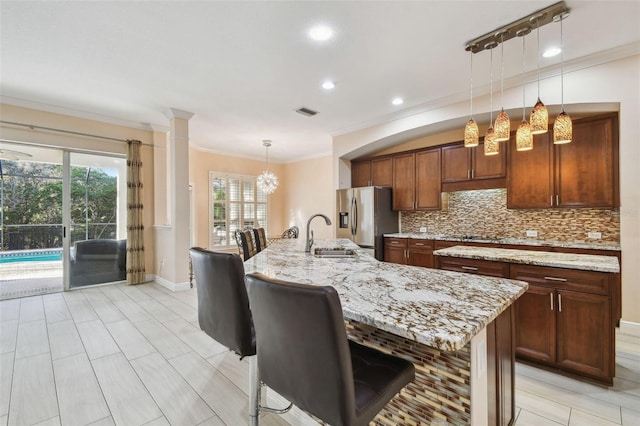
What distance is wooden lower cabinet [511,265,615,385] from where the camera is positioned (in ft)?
6.55

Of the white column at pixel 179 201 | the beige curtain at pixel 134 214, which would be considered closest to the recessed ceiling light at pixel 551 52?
the white column at pixel 179 201

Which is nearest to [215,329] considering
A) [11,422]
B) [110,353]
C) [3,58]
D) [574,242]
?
[11,422]

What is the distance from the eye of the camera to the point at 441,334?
0.85 meters

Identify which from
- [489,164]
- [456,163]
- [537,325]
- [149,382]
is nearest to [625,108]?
[489,164]

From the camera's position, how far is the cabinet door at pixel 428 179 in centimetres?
450

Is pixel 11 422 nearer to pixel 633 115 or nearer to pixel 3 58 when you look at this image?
pixel 3 58

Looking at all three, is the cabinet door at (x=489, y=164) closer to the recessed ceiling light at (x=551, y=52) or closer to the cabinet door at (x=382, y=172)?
the recessed ceiling light at (x=551, y=52)

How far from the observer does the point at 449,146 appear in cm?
434

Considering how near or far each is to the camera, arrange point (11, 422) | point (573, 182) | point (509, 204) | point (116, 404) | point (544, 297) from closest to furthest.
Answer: point (11, 422) < point (116, 404) < point (544, 297) < point (573, 182) < point (509, 204)

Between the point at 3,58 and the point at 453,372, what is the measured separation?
15.4 ft

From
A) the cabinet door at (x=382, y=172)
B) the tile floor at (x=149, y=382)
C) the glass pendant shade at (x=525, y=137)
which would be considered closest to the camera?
the tile floor at (x=149, y=382)

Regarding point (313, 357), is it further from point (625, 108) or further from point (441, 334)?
point (625, 108)

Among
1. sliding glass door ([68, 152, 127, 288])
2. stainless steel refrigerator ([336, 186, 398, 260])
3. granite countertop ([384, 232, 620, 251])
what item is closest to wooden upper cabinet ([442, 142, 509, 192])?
granite countertop ([384, 232, 620, 251])

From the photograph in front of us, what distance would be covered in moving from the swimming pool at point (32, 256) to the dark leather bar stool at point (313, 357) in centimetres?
508
